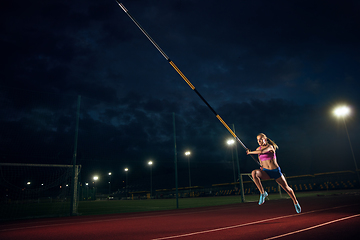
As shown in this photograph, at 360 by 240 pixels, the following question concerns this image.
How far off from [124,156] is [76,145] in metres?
3.54

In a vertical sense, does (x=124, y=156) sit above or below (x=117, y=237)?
above

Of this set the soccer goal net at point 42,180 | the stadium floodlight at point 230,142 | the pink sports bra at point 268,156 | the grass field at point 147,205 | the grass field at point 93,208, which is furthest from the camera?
the stadium floodlight at point 230,142

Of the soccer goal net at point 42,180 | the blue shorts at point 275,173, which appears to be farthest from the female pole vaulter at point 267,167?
the soccer goal net at point 42,180

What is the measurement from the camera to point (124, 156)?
15.8 meters

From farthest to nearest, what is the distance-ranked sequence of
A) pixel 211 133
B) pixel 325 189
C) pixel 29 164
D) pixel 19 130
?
1. pixel 325 189
2. pixel 211 133
3. pixel 29 164
4. pixel 19 130

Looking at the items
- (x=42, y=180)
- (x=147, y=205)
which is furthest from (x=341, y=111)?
(x=42, y=180)

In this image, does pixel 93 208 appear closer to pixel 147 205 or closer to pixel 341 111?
pixel 147 205

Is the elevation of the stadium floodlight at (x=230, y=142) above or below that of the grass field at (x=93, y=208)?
above

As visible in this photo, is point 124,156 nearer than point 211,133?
Yes

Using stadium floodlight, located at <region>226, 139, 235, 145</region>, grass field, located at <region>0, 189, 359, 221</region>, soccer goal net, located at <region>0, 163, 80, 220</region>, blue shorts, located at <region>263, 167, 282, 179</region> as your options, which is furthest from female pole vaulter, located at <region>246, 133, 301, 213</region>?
stadium floodlight, located at <region>226, 139, 235, 145</region>

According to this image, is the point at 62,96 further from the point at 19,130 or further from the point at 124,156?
the point at 124,156

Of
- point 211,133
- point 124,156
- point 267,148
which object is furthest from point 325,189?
point 267,148

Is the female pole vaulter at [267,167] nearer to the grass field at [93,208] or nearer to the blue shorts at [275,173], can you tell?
the blue shorts at [275,173]

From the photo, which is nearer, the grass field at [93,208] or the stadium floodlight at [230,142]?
the grass field at [93,208]
